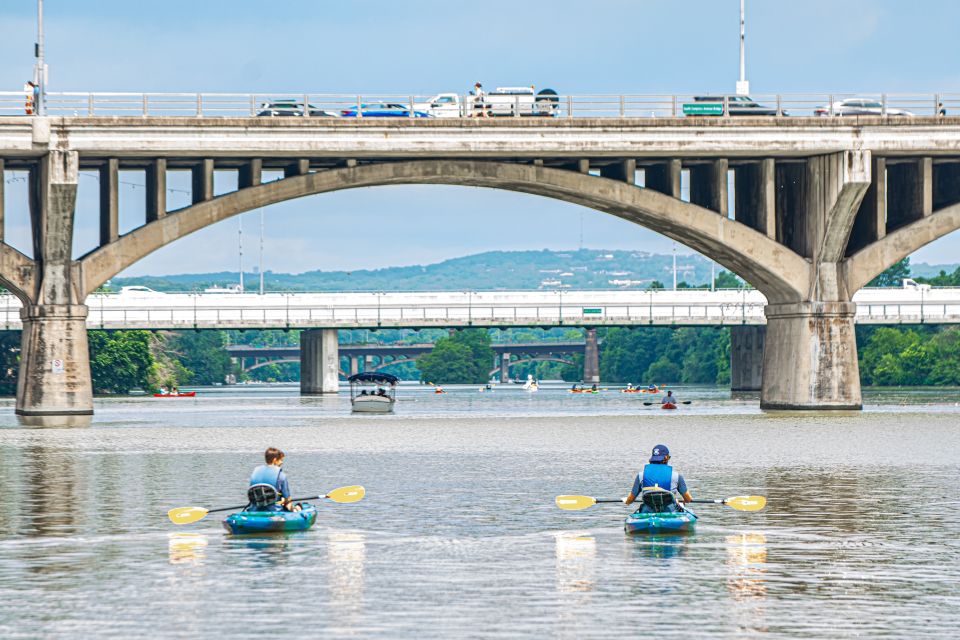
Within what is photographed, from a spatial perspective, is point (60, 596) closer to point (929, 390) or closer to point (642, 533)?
point (642, 533)

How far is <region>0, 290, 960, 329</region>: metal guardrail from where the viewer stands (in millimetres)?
121562

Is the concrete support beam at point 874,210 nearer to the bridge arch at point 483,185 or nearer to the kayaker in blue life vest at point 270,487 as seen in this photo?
the bridge arch at point 483,185

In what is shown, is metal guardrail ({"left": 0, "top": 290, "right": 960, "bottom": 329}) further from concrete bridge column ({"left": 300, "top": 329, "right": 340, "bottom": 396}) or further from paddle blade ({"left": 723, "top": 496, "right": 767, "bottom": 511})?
paddle blade ({"left": 723, "top": 496, "right": 767, "bottom": 511})

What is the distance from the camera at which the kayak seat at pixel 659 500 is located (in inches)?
1137

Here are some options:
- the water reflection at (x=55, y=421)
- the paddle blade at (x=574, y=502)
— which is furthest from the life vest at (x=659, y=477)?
the water reflection at (x=55, y=421)

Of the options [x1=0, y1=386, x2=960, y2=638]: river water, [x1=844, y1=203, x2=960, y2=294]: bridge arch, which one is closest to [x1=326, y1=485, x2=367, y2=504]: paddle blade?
[x1=0, y1=386, x2=960, y2=638]: river water

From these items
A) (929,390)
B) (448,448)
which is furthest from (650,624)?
(929,390)

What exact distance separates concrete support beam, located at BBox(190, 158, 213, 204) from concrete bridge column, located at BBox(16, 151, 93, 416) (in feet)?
17.5

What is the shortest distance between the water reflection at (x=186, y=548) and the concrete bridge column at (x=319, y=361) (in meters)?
104

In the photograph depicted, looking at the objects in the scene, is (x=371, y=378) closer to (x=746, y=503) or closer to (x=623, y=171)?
(x=623, y=171)

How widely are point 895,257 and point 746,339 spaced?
63.4 meters

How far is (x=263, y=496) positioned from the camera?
29.4 m

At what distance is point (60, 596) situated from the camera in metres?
22.8

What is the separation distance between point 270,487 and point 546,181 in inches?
1636
